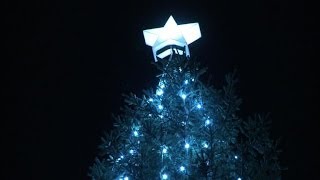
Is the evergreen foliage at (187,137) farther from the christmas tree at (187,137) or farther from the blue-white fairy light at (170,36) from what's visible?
the blue-white fairy light at (170,36)

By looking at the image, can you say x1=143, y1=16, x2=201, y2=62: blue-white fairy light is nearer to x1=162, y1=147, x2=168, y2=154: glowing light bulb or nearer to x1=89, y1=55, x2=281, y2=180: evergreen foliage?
x1=89, y1=55, x2=281, y2=180: evergreen foliage

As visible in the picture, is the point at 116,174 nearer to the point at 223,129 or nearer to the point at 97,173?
the point at 97,173

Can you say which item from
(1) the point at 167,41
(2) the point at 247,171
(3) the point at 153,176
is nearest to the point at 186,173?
(3) the point at 153,176

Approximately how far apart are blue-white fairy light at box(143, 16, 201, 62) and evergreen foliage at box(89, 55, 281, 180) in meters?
1.10

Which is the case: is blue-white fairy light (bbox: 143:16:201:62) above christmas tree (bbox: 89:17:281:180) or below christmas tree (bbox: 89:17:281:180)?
above

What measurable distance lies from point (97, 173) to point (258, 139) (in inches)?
79.8

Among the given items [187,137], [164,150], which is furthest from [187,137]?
[164,150]

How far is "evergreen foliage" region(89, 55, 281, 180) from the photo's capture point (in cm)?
499

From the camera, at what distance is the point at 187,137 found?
17.5 feet

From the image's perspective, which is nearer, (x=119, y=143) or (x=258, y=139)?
(x=258, y=139)

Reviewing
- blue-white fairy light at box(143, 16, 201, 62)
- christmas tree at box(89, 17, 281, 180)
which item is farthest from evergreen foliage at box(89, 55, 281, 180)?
blue-white fairy light at box(143, 16, 201, 62)

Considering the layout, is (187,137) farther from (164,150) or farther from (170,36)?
(170,36)

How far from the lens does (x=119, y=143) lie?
18.2 ft

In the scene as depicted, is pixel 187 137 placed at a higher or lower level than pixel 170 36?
lower
